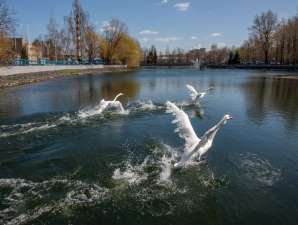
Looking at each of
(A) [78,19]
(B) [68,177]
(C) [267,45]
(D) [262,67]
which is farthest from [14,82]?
(C) [267,45]

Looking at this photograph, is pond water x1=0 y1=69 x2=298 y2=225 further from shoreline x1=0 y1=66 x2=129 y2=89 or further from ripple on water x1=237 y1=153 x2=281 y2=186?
shoreline x1=0 y1=66 x2=129 y2=89

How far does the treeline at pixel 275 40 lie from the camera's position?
307ft

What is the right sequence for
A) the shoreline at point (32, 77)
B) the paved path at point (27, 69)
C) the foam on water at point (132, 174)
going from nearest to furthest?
the foam on water at point (132, 174)
the shoreline at point (32, 77)
the paved path at point (27, 69)

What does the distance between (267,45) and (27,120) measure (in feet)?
341

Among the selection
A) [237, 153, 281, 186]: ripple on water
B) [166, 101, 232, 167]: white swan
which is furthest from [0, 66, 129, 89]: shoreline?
[237, 153, 281, 186]: ripple on water

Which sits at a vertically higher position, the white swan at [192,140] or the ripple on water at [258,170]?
the white swan at [192,140]

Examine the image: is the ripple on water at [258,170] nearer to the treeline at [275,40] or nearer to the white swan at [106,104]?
the white swan at [106,104]

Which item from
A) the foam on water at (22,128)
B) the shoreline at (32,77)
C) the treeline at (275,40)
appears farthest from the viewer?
the treeline at (275,40)

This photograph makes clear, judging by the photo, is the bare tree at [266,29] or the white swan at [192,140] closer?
the white swan at [192,140]

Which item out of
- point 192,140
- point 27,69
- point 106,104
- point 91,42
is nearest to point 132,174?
point 192,140

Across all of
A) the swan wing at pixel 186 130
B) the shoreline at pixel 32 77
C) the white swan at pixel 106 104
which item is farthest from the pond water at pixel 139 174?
the shoreline at pixel 32 77

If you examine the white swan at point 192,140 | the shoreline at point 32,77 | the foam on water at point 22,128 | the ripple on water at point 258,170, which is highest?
the shoreline at point 32,77

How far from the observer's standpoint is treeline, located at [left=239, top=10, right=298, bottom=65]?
93.5 meters

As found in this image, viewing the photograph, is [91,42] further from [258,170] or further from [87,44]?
[258,170]
